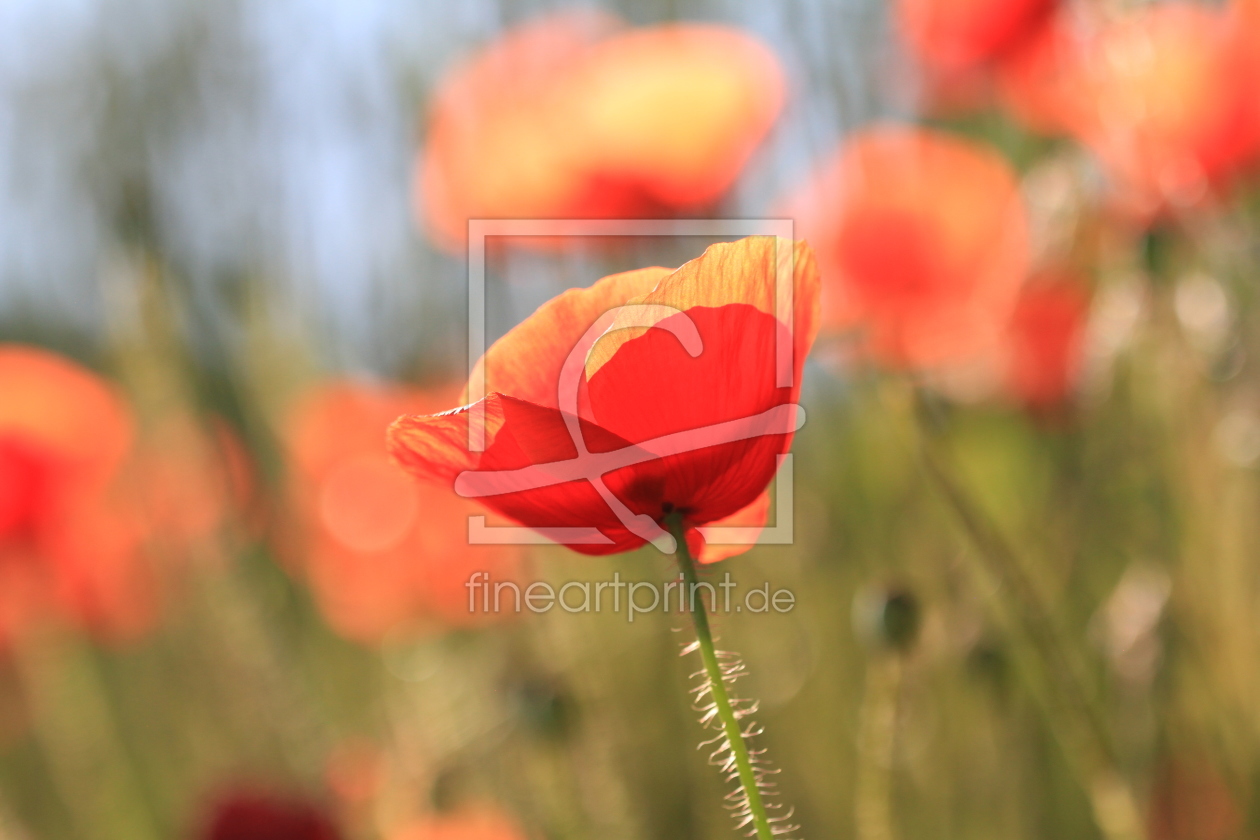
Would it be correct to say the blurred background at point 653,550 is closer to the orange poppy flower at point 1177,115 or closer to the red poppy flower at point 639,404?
the orange poppy flower at point 1177,115

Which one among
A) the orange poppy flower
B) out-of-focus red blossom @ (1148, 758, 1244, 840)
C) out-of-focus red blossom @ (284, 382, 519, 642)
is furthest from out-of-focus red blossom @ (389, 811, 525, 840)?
the orange poppy flower

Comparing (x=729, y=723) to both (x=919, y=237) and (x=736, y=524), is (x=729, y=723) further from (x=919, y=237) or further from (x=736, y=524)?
(x=919, y=237)

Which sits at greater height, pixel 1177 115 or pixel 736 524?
pixel 1177 115

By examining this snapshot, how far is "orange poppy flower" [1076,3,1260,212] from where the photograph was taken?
62 cm

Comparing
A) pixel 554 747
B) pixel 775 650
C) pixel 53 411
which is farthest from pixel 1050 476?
pixel 53 411

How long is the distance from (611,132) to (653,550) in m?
0.33

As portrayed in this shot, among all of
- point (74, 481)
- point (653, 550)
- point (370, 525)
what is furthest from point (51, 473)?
point (653, 550)

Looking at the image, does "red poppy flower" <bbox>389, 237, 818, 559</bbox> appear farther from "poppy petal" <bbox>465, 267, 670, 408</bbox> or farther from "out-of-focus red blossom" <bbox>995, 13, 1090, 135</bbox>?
"out-of-focus red blossom" <bbox>995, 13, 1090, 135</bbox>

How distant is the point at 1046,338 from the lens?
2.64 feet

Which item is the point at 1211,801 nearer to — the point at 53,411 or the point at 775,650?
the point at 775,650

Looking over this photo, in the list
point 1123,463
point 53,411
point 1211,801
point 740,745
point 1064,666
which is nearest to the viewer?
point 740,745

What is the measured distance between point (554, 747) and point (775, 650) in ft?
1.07

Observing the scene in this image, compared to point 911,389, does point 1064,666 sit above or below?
below

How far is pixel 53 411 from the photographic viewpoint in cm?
87
